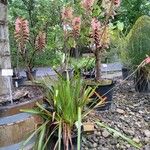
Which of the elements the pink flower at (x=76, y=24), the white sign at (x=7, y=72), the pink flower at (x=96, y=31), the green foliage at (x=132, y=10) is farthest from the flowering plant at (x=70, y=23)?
the green foliage at (x=132, y=10)

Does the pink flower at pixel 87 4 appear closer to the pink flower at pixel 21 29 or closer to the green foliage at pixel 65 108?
the pink flower at pixel 21 29

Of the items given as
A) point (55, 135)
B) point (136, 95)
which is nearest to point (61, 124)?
point (55, 135)

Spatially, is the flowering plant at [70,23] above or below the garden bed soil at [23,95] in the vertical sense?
above

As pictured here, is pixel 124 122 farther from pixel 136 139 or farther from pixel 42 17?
pixel 42 17

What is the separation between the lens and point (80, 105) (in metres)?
2.59

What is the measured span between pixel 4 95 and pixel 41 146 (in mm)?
485

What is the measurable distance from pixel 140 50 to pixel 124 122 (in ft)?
3.50

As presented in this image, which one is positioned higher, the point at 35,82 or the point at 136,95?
the point at 35,82

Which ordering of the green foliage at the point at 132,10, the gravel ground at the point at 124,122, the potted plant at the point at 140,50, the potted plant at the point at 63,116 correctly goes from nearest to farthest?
the potted plant at the point at 63,116 < the gravel ground at the point at 124,122 < the potted plant at the point at 140,50 < the green foliage at the point at 132,10

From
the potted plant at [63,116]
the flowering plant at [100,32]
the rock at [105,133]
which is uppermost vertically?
the flowering plant at [100,32]

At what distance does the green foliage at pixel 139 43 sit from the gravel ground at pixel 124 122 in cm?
42

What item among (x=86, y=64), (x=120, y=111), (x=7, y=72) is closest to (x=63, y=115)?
(x=7, y=72)

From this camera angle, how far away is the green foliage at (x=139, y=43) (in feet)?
13.5

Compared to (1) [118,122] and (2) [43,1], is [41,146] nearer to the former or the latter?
(1) [118,122]
